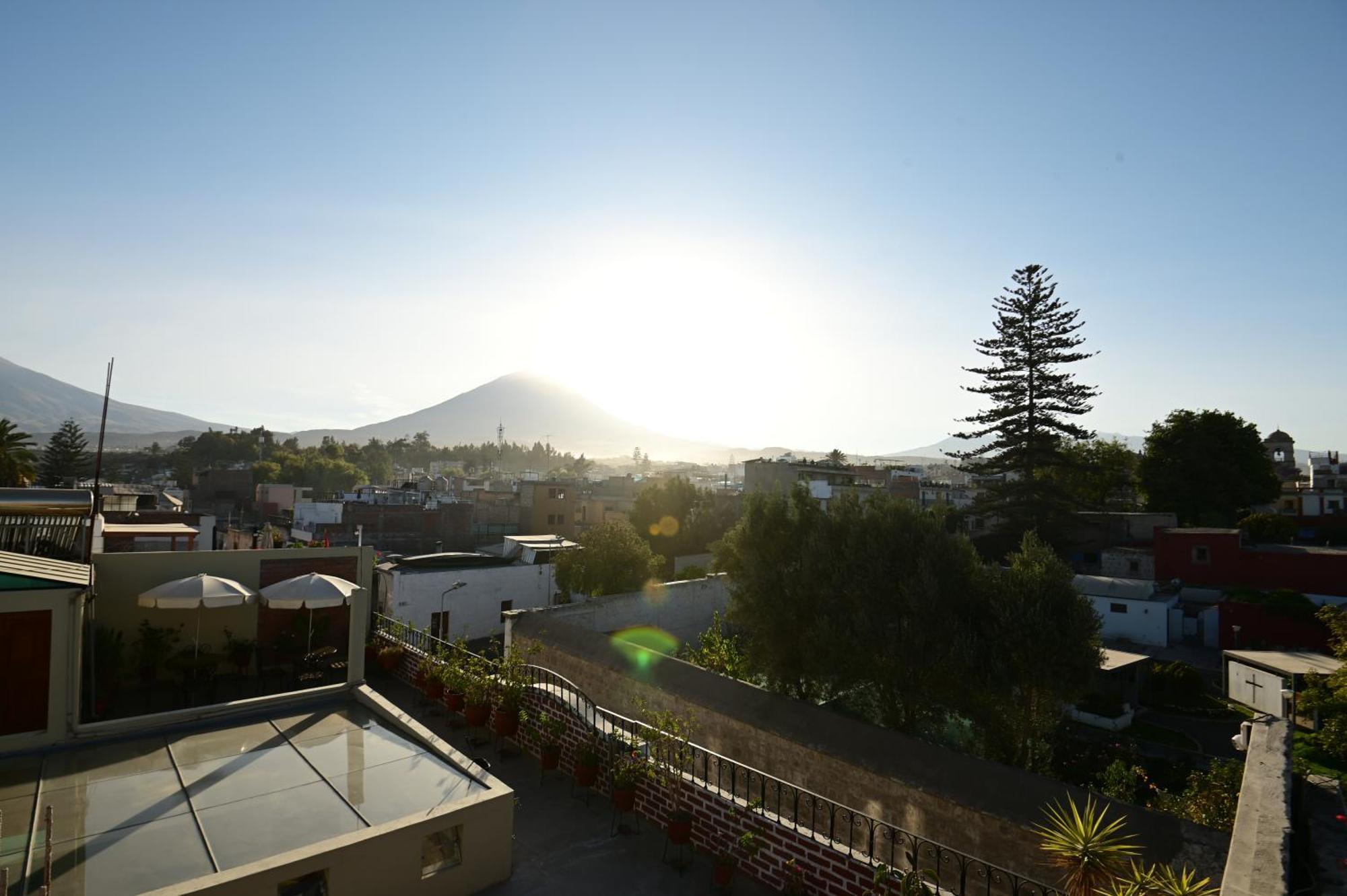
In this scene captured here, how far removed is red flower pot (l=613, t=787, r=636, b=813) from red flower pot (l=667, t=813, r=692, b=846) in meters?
A: 0.67

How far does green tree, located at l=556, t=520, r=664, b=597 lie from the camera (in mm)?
21891

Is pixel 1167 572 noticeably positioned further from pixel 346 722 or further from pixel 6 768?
pixel 6 768

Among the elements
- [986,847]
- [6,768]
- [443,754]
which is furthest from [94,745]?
[986,847]

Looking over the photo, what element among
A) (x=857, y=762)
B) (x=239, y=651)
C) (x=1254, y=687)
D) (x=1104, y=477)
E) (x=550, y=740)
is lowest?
(x=1254, y=687)

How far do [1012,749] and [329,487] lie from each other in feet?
277

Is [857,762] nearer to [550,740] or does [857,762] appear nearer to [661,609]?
[550,740]

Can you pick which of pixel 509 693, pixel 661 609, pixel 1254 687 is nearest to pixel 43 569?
pixel 509 693

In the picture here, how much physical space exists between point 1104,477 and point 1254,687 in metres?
29.3

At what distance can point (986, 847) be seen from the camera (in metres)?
7.81

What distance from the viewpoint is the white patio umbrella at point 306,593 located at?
345 inches

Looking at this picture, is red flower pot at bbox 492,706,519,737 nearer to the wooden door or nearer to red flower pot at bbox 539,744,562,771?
red flower pot at bbox 539,744,562,771

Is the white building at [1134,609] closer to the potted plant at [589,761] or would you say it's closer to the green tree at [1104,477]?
the green tree at [1104,477]

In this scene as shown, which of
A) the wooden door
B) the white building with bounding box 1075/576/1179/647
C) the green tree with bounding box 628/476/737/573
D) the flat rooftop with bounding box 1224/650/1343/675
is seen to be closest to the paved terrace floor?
the wooden door

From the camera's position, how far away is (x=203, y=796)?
211 inches
